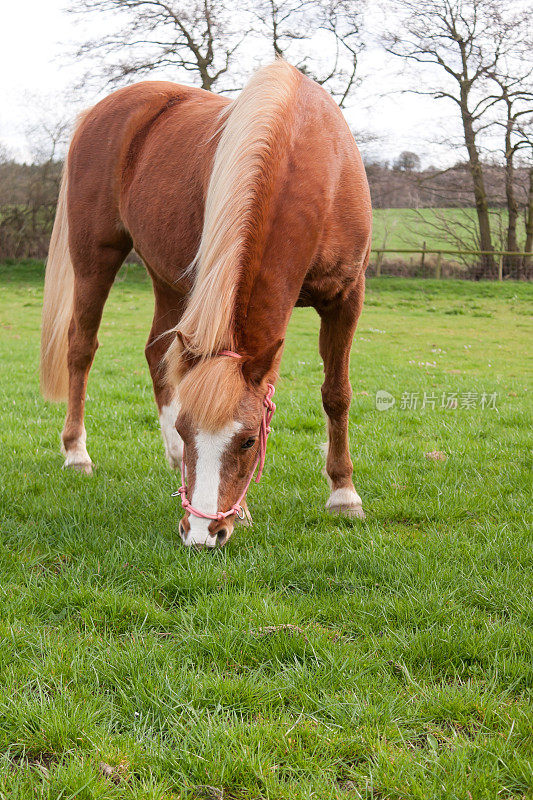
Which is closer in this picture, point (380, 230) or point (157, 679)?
point (157, 679)

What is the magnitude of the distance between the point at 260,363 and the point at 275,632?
1074 millimetres

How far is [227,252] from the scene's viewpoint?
2.68 m

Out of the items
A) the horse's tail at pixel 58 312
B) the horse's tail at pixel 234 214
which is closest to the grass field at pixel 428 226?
the horse's tail at pixel 58 312

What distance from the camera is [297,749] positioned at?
1.82m

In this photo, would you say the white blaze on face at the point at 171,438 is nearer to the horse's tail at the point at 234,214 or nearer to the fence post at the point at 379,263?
the horse's tail at the point at 234,214

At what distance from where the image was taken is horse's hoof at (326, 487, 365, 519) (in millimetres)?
3623

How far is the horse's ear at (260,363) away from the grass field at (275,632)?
0.80 meters

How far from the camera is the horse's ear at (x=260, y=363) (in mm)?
2768

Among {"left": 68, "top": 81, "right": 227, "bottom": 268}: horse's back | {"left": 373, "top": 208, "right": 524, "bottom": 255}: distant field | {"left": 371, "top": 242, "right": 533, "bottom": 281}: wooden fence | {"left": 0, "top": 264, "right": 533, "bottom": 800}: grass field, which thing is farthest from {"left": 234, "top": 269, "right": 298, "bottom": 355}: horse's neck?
{"left": 373, "top": 208, "right": 524, "bottom": 255}: distant field

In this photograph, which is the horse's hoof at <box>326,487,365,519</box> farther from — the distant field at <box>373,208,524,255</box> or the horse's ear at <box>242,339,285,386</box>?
the distant field at <box>373,208,524,255</box>

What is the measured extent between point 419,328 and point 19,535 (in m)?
12.4

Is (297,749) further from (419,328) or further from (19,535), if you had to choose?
(419,328)

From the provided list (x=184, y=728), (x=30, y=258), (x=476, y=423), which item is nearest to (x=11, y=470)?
Result: (x=184, y=728)

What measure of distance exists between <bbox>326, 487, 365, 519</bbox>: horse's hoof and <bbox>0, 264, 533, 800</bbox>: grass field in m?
0.10
